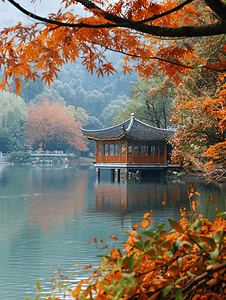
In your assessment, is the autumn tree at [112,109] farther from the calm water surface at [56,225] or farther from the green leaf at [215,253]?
the green leaf at [215,253]

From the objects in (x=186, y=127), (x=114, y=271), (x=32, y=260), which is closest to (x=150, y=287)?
(x=114, y=271)

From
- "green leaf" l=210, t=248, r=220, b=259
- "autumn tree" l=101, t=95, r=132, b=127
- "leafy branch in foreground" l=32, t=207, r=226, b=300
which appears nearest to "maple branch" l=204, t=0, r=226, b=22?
"leafy branch in foreground" l=32, t=207, r=226, b=300

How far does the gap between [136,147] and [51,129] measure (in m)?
25.0

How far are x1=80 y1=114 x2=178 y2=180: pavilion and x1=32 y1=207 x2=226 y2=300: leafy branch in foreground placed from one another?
21.1 metres

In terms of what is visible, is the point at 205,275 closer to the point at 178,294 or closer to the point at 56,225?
the point at 178,294

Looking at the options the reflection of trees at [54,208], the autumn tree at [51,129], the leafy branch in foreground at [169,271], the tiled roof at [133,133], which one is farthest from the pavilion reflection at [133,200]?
the autumn tree at [51,129]

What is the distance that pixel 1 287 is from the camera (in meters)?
4.60

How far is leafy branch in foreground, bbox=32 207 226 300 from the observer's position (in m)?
1.32

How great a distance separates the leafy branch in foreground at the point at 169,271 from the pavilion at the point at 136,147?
69.3 ft

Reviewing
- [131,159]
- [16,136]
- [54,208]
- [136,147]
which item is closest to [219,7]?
[54,208]

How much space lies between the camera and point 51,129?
47.0 meters

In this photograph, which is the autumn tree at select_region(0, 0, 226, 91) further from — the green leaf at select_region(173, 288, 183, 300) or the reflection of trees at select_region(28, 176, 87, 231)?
the reflection of trees at select_region(28, 176, 87, 231)

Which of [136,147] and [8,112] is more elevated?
[8,112]

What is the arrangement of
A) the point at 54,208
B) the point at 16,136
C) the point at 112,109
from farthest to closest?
the point at 112,109
the point at 16,136
the point at 54,208
